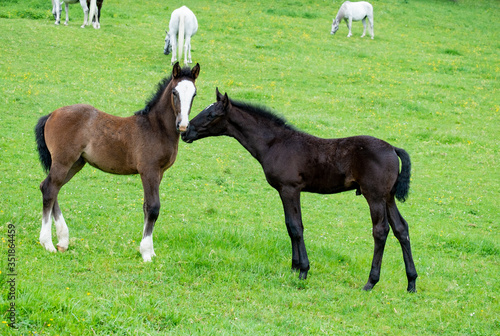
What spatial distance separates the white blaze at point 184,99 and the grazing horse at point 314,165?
1.92ft

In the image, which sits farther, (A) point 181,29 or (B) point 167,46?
(B) point 167,46

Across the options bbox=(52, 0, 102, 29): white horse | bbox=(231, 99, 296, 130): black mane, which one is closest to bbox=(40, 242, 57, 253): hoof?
bbox=(231, 99, 296, 130): black mane

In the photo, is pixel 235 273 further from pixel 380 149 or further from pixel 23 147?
pixel 23 147

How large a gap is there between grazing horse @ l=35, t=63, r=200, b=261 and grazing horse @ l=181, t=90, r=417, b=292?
1.64 ft

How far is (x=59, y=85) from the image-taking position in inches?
738

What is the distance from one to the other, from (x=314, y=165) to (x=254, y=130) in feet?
3.57

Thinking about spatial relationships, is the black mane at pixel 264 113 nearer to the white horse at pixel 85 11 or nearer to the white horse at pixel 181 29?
the white horse at pixel 181 29

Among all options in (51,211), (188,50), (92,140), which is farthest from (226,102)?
(188,50)

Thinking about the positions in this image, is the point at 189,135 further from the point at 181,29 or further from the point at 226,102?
the point at 181,29

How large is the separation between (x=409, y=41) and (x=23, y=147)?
2340cm

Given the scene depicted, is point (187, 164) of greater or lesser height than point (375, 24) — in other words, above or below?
below

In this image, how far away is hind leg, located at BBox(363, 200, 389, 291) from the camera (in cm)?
750

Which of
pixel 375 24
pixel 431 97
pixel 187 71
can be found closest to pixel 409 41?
pixel 375 24

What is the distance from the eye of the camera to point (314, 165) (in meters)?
7.79
